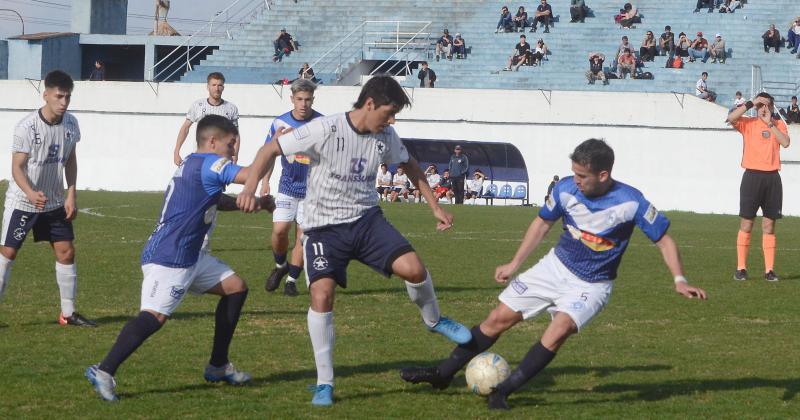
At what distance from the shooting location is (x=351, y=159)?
7.16m

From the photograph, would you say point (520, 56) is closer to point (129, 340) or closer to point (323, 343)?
point (323, 343)

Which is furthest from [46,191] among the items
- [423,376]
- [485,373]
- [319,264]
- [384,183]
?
[384,183]

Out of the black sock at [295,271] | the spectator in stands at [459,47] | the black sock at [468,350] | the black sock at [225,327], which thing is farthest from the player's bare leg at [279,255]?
the spectator in stands at [459,47]

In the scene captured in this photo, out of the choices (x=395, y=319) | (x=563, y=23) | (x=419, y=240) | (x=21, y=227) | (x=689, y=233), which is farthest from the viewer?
(x=563, y=23)

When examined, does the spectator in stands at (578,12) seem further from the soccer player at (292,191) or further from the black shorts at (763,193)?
the soccer player at (292,191)

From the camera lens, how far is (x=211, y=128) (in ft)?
23.4

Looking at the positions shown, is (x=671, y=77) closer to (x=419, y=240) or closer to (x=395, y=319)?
(x=419, y=240)

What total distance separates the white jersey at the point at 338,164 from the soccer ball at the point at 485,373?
1184 millimetres

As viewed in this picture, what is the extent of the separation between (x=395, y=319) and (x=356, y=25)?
3270cm

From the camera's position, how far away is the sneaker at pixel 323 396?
688 cm

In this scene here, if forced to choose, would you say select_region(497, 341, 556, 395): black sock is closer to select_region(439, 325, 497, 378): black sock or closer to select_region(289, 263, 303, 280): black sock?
select_region(439, 325, 497, 378): black sock

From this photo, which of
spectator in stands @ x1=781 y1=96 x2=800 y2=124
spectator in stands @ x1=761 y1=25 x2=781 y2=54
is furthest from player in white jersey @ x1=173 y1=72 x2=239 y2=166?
spectator in stands @ x1=761 y1=25 x2=781 y2=54

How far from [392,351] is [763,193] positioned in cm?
713

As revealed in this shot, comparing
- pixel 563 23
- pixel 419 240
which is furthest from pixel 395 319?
pixel 563 23
